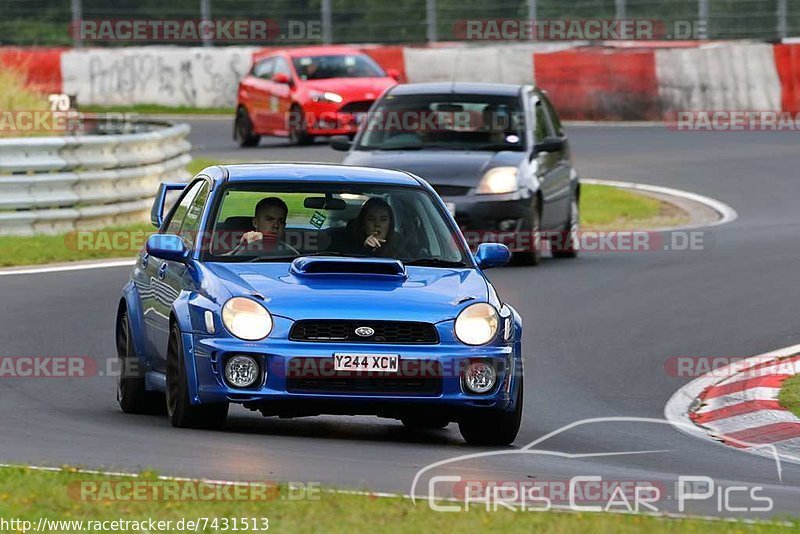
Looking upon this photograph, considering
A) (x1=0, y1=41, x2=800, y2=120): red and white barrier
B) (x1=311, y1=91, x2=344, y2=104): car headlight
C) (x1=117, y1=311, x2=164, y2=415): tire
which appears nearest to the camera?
(x1=117, y1=311, x2=164, y2=415): tire

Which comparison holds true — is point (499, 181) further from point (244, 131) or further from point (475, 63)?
point (475, 63)

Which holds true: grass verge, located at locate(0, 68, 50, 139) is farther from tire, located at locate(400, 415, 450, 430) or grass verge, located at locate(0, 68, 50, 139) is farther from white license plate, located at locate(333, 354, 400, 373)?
white license plate, located at locate(333, 354, 400, 373)

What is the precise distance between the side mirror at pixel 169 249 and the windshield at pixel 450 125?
870 cm

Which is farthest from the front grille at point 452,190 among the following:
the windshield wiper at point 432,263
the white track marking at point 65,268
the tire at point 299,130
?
the tire at point 299,130

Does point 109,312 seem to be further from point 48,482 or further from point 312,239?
point 48,482

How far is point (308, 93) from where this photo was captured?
32062mm

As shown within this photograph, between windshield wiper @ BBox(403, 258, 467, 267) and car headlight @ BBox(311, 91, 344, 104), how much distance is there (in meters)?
21.7

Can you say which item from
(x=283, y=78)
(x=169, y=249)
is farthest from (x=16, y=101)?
(x=169, y=249)

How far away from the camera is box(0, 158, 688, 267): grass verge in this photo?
60.4 ft

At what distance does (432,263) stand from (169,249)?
1334mm

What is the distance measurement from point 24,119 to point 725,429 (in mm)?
13105

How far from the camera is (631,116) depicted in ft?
111

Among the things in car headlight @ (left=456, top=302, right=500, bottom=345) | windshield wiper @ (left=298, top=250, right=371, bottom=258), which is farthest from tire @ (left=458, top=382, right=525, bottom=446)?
windshield wiper @ (left=298, top=250, right=371, bottom=258)

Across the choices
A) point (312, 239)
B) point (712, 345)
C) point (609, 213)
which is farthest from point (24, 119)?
point (312, 239)
